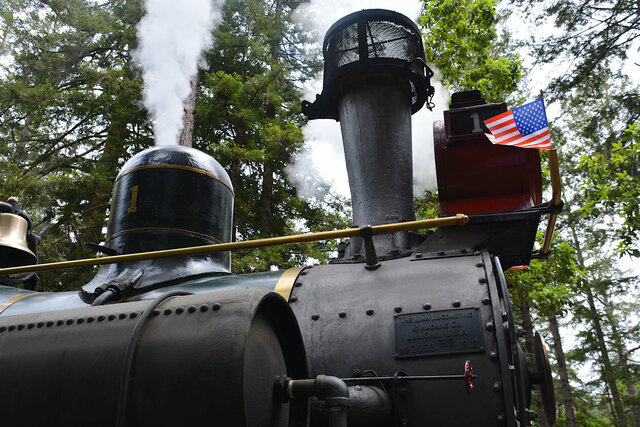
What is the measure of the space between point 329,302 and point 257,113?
35.9ft

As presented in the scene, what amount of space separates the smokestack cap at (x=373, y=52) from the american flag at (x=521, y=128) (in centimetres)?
91

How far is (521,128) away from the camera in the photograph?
2795 millimetres

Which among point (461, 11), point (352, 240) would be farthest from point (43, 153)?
point (352, 240)

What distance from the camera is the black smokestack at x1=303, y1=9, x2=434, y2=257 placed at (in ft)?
10.7

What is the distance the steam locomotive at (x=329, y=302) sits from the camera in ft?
5.08

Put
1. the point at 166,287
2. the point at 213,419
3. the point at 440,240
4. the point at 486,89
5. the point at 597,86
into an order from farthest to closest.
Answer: the point at 597,86
the point at 486,89
the point at 166,287
the point at 440,240
the point at 213,419

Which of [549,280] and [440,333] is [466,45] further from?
[440,333]

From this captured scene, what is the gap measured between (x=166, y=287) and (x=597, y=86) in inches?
429

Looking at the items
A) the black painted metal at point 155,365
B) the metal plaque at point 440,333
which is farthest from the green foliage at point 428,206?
the black painted metal at point 155,365

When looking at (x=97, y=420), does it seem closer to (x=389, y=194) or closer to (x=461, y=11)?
(x=389, y=194)

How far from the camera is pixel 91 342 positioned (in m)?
1.62

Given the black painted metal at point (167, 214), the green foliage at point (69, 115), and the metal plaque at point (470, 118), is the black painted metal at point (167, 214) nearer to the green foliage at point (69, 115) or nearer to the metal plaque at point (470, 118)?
the metal plaque at point (470, 118)

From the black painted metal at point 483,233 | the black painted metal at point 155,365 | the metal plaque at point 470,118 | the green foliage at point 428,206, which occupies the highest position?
the green foliage at point 428,206

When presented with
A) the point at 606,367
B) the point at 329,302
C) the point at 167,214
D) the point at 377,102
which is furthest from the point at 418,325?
the point at 606,367
